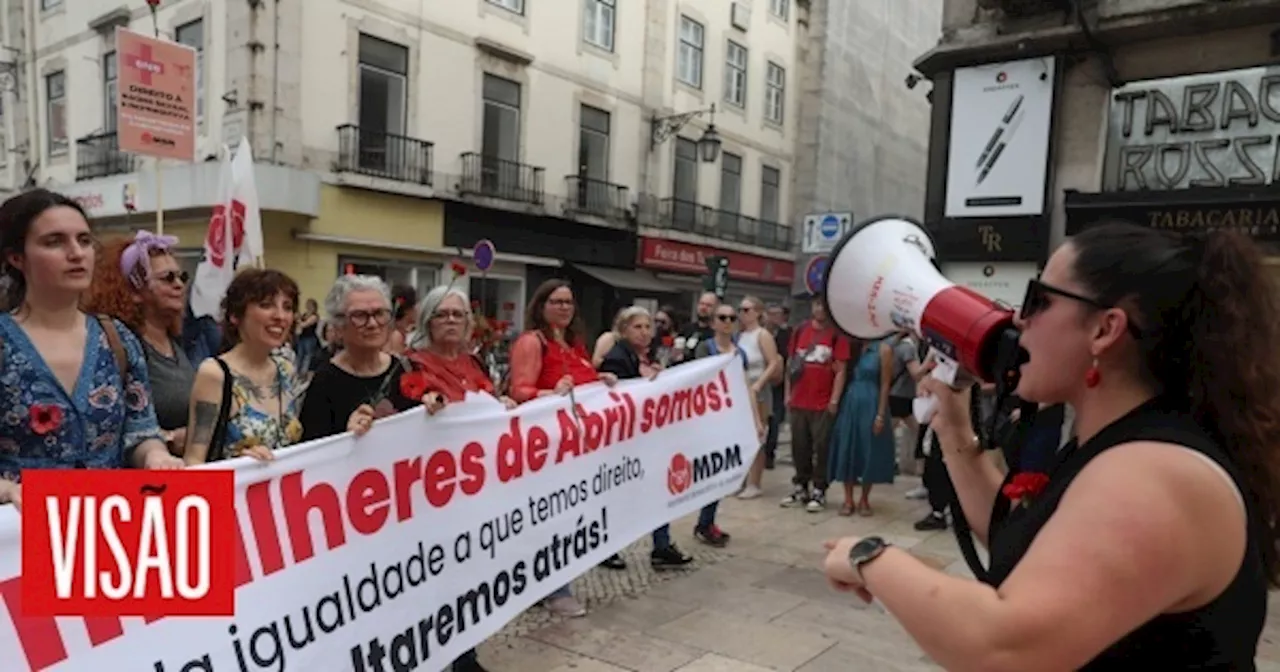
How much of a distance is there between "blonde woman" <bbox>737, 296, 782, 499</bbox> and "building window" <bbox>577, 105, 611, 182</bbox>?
1258 cm

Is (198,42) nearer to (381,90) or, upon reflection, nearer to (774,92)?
(381,90)

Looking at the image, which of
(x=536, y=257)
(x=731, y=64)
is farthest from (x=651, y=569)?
(x=731, y=64)

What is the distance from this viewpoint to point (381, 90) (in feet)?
48.1

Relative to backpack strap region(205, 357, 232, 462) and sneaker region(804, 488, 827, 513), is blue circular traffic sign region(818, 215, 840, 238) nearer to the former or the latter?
sneaker region(804, 488, 827, 513)

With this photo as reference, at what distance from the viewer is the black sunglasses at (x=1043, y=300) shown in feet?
3.84

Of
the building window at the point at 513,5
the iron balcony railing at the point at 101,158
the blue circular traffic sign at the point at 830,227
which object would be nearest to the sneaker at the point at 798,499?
the blue circular traffic sign at the point at 830,227

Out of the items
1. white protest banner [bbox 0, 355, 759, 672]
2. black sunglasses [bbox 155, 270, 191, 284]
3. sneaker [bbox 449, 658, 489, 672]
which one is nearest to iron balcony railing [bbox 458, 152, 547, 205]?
white protest banner [bbox 0, 355, 759, 672]

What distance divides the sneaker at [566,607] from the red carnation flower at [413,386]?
153cm

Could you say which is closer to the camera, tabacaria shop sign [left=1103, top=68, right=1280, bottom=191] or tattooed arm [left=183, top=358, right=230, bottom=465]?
tattooed arm [left=183, top=358, right=230, bottom=465]

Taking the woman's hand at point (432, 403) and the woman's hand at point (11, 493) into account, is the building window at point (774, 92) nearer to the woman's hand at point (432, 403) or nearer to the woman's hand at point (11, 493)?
the woman's hand at point (432, 403)

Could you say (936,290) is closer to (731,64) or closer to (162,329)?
(162,329)

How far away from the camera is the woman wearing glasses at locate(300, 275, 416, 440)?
2.92m

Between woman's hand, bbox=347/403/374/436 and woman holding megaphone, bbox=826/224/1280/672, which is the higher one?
woman holding megaphone, bbox=826/224/1280/672

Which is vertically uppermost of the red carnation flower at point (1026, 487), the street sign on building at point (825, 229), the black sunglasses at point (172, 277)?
the street sign on building at point (825, 229)
